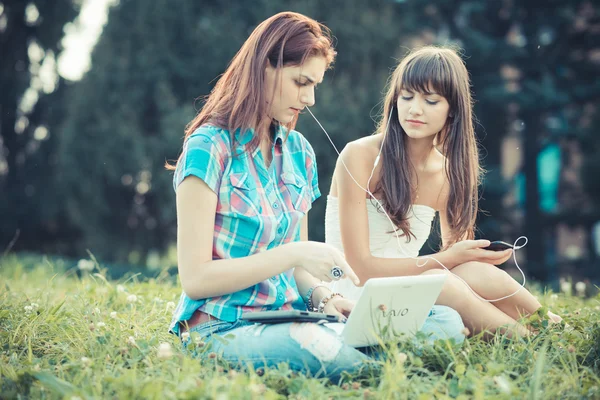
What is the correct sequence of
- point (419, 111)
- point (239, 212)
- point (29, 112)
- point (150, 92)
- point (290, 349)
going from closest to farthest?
point (290, 349) → point (239, 212) → point (419, 111) → point (150, 92) → point (29, 112)

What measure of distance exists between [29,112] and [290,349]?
36.0ft

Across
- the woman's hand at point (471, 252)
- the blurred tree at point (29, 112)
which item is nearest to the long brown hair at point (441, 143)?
the woman's hand at point (471, 252)

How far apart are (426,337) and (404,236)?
1.14m

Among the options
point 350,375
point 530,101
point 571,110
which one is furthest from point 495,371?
point 571,110

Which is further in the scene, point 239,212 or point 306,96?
point 306,96

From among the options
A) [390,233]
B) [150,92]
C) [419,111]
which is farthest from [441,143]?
[150,92]

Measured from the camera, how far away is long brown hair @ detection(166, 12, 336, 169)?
263cm

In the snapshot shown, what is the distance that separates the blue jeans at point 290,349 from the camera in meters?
2.43

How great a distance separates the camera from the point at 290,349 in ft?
8.05

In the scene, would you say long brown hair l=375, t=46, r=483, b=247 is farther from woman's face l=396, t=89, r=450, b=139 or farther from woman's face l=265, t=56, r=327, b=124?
woman's face l=265, t=56, r=327, b=124

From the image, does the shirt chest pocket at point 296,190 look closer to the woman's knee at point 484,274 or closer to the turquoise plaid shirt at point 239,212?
the turquoise plaid shirt at point 239,212

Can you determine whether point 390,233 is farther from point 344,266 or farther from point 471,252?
point 344,266

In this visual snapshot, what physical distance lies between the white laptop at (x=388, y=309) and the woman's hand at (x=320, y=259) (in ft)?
0.29

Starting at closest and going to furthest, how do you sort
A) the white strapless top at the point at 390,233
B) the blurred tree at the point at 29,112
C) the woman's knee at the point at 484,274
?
the woman's knee at the point at 484,274 < the white strapless top at the point at 390,233 < the blurred tree at the point at 29,112
